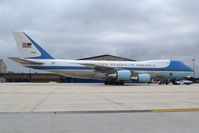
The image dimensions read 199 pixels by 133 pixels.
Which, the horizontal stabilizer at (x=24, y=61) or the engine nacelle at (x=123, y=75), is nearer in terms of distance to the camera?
the horizontal stabilizer at (x=24, y=61)

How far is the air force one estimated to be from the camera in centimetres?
2402

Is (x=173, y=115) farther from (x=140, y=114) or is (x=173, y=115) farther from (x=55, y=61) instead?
(x=55, y=61)

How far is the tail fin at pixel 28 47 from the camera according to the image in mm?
24164

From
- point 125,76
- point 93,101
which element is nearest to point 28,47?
point 125,76

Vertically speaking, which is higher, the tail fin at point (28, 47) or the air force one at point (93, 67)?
the tail fin at point (28, 47)

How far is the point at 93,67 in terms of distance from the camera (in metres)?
25.7

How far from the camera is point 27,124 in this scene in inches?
187

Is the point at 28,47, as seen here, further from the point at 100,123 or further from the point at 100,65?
the point at 100,123

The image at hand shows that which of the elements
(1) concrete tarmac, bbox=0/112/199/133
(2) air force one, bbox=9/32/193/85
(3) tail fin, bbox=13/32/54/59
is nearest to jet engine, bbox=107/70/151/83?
(2) air force one, bbox=9/32/193/85

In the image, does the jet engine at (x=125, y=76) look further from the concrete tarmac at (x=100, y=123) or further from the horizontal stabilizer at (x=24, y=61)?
Result: the concrete tarmac at (x=100, y=123)

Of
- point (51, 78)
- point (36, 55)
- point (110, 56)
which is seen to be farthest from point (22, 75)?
point (36, 55)

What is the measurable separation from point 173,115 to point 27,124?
4.04 meters

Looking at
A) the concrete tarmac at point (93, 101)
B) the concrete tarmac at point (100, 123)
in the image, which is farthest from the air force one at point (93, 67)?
the concrete tarmac at point (100, 123)

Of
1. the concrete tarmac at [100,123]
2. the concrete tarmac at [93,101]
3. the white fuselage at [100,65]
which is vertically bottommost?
the concrete tarmac at [93,101]
